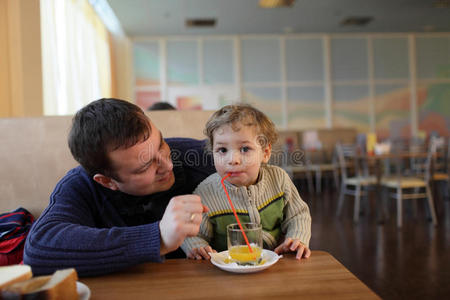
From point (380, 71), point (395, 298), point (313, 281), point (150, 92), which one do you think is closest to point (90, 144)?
point (313, 281)

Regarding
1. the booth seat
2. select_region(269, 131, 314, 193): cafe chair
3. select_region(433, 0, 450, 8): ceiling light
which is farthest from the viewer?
select_region(433, 0, 450, 8): ceiling light

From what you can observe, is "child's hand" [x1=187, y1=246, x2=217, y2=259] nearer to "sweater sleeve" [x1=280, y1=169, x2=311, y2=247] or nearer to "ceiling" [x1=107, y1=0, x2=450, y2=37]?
"sweater sleeve" [x1=280, y1=169, x2=311, y2=247]

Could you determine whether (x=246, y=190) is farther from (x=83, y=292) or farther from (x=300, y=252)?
(x=83, y=292)

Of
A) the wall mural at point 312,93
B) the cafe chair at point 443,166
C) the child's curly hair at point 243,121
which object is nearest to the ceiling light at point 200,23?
the wall mural at point 312,93

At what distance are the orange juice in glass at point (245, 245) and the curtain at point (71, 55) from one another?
314 cm

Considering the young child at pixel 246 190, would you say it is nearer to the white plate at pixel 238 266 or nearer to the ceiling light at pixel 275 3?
the white plate at pixel 238 266

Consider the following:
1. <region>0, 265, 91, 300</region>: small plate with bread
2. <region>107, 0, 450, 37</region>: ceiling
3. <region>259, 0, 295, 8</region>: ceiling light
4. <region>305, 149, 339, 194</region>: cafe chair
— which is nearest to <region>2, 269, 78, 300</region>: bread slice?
<region>0, 265, 91, 300</region>: small plate with bread

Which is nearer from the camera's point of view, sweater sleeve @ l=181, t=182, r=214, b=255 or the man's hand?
the man's hand

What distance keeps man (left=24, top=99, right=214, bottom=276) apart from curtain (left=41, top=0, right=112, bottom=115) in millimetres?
2746

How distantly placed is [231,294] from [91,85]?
580 centimetres

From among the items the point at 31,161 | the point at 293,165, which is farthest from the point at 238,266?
the point at 293,165

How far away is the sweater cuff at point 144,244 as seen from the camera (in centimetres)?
76

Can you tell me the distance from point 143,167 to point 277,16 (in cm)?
700

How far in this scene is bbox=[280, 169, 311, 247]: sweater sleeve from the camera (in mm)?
1082
